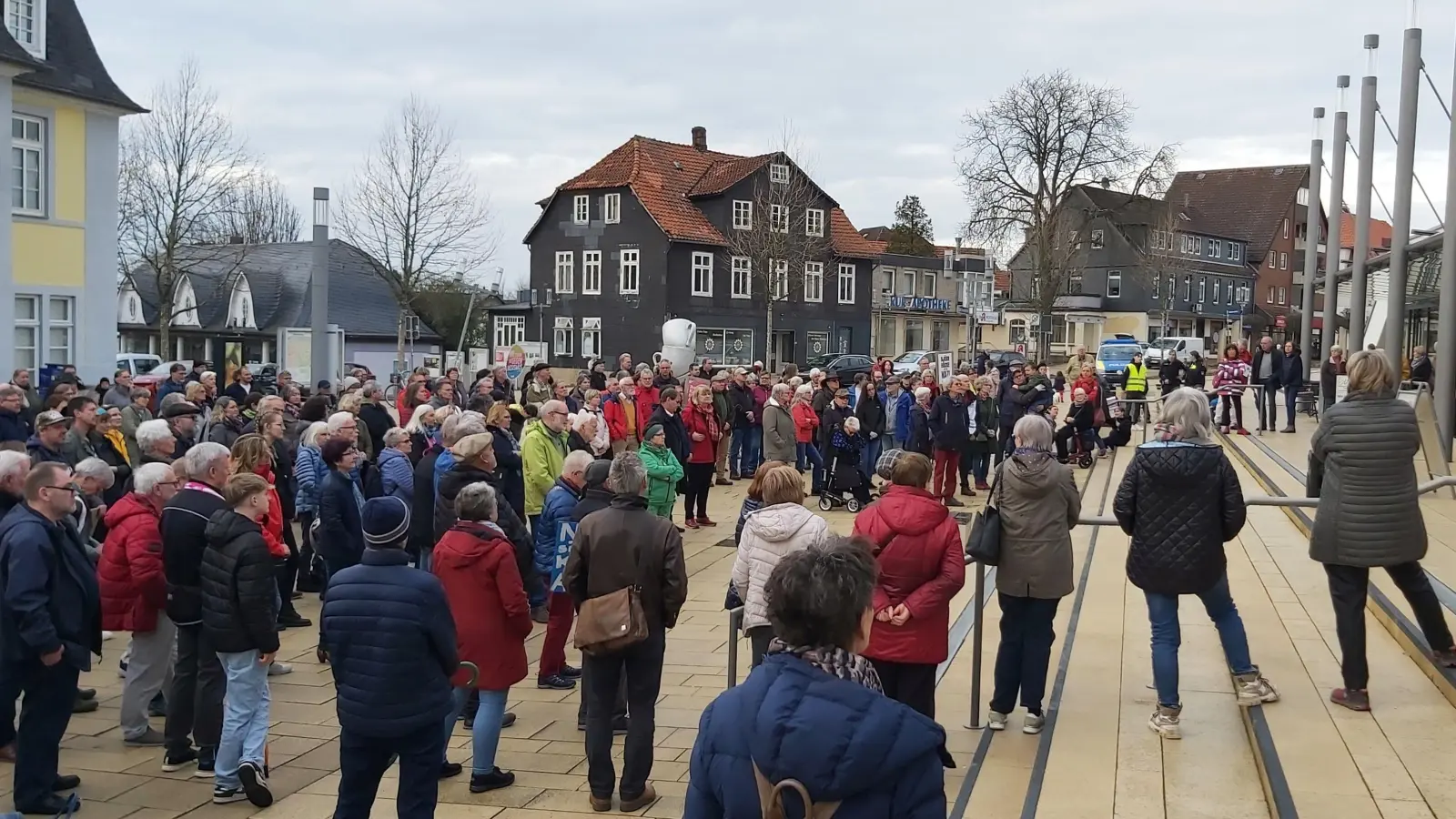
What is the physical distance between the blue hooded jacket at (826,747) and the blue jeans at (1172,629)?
147 inches

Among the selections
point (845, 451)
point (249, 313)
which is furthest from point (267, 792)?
point (249, 313)

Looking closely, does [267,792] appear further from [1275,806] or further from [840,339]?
[840,339]

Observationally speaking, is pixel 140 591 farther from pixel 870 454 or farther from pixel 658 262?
pixel 658 262

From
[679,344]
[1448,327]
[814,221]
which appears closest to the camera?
[1448,327]

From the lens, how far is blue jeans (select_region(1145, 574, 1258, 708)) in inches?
230

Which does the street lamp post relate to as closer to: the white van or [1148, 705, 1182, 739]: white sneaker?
[1148, 705, 1182, 739]: white sneaker

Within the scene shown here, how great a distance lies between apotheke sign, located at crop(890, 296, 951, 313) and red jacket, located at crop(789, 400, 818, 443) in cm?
4653

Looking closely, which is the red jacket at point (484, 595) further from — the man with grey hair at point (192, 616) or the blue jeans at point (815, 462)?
the blue jeans at point (815, 462)

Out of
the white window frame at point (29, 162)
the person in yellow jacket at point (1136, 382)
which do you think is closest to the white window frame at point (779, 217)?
the person in yellow jacket at point (1136, 382)

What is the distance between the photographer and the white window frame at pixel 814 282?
5456 centimetres

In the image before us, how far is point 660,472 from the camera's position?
Answer: 9820 mm

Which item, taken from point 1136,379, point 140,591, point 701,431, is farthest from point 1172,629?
point 1136,379

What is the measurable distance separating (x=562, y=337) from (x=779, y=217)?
35.7 feet

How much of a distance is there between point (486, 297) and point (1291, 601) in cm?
5206
